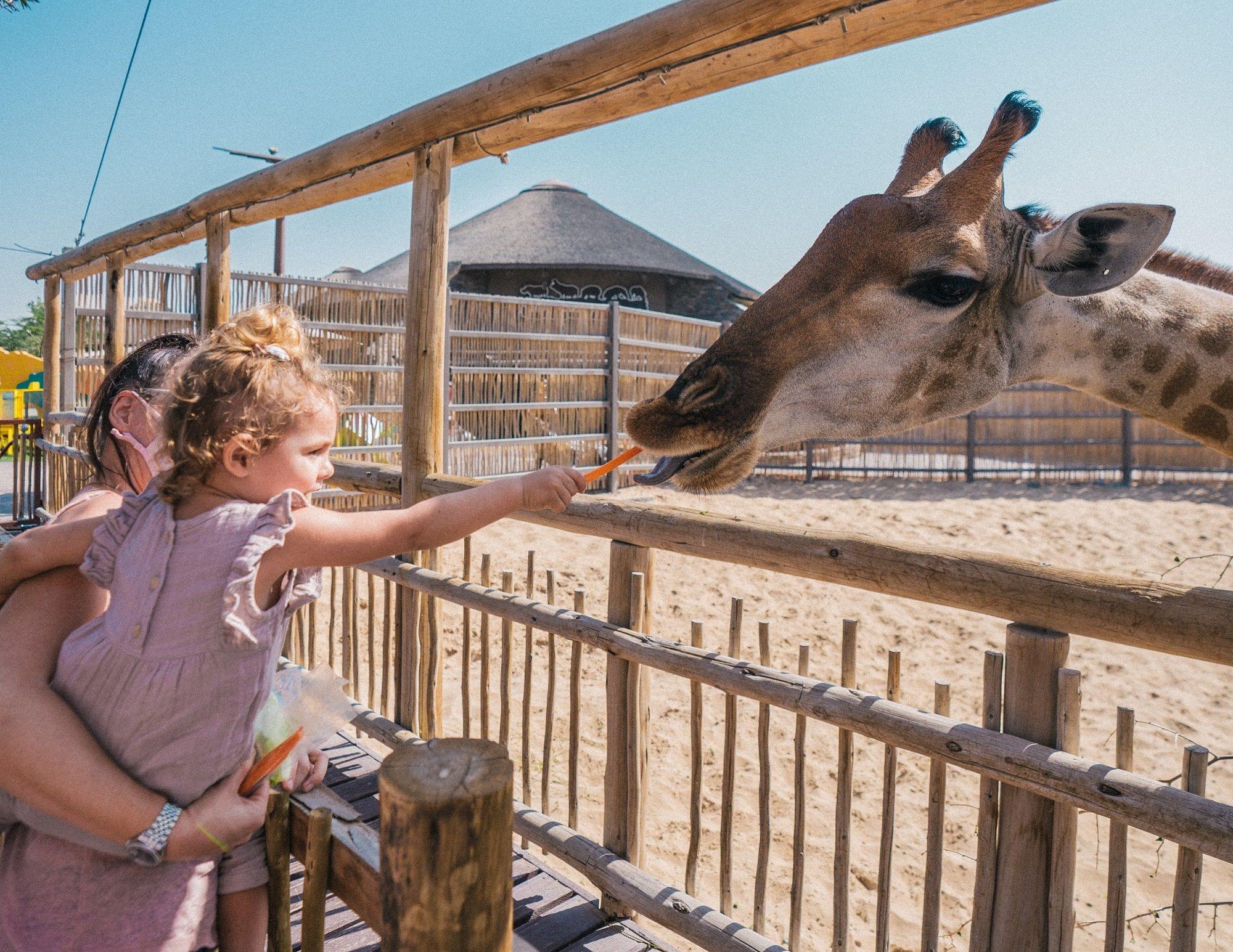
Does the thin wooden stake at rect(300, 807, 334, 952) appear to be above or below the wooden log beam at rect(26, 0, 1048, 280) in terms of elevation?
below

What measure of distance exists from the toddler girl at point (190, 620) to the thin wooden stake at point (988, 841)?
1313mm

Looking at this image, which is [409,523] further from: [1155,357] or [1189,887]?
[1155,357]

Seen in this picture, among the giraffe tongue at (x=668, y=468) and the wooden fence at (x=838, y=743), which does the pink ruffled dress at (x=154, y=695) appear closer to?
the wooden fence at (x=838, y=743)

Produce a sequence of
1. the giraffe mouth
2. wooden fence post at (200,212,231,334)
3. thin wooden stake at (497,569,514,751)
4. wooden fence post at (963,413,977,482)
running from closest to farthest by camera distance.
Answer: the giraffe mouth → thin wooden stake at (497,569,514,751) → wooden fence post at (200,212,231,334) → wooden fence post at (963,413,977,482)

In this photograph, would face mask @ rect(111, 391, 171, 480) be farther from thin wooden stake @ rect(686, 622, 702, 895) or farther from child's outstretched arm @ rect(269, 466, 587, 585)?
thin wooden stake @ rect(686, 622, 702, 895)

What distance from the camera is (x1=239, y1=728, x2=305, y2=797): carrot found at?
1222 mm

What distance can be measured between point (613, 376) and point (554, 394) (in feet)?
2.98

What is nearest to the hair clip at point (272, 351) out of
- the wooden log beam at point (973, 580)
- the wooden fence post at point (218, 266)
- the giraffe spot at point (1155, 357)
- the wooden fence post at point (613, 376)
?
the wooden log beam at point (973, 580)

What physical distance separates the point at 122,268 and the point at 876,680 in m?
6.48

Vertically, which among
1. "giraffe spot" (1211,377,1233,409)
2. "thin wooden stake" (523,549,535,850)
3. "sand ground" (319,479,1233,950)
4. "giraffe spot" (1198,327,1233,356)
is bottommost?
"sand ground" (319,479,1233,950)

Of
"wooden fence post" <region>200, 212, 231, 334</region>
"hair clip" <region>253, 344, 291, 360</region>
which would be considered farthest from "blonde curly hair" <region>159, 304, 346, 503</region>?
"wooden fence post" <region>200, 212, 231, 334</region>

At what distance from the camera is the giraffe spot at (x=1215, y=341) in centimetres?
217

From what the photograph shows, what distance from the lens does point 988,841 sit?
1.77 metres

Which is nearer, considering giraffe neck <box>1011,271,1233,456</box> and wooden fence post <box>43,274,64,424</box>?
giraffe neck <box>1011,271,1233,456</box>
